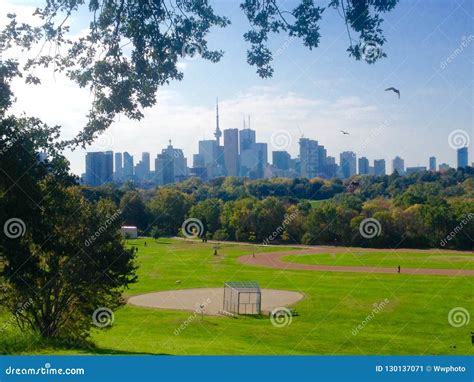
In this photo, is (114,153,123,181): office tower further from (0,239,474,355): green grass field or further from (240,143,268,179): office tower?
(0,239,474,355): green grass field

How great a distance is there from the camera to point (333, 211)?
88.8 ft

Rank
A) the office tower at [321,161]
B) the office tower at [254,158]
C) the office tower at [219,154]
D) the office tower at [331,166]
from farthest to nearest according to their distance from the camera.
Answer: the office tower at [331,166] → the office tower at [321,161] → the office tower at [254,158] → the office tower at [219,154]

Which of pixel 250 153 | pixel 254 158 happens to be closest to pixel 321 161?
pixel 254 158

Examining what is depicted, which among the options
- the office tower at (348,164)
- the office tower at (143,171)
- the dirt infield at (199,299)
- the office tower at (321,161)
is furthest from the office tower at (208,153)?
the dirt infield at (199,299)

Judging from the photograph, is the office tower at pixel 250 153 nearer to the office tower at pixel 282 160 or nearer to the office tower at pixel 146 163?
the office tower at pixel 282 160

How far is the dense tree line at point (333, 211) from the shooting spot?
18875 millimetres

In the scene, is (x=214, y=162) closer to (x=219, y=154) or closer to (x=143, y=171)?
(x=219, y=154)

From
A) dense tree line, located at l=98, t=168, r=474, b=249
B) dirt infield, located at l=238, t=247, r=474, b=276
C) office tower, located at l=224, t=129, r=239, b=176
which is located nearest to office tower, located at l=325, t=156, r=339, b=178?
office tower, located at l=224, t=129, r=239, b=176

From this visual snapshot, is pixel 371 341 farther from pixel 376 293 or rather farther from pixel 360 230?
pixel 360 230

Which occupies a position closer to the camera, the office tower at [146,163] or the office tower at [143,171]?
the office tower at [146,163]

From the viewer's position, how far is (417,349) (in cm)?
1180

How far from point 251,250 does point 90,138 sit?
64.2ft

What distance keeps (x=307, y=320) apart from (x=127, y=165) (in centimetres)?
785

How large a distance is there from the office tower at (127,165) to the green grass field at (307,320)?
3.52 meters
